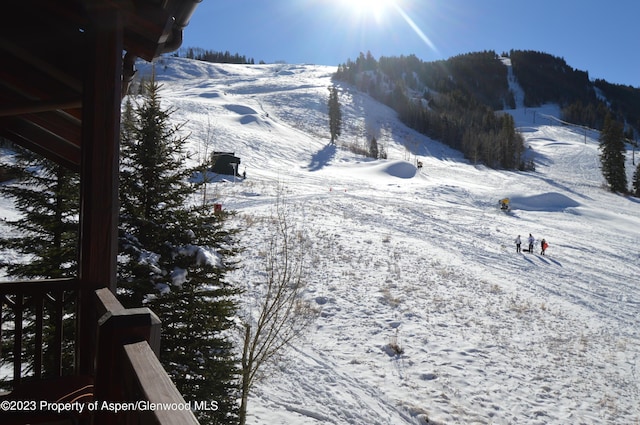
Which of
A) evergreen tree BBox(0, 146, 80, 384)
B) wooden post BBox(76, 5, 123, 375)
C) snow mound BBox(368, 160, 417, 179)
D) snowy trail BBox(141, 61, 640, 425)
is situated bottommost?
snowy trail BBox(141, 61, 640, 425)

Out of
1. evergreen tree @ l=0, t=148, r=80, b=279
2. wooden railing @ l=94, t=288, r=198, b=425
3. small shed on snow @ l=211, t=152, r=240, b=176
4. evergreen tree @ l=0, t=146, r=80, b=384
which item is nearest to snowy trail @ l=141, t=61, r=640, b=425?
small shed on snow @ l=211, t=152, r=240, b=176

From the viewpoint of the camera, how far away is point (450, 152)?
81.2 meters

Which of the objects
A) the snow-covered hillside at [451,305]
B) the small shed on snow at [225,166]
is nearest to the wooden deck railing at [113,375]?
the snow-covered hillside at [451,305]

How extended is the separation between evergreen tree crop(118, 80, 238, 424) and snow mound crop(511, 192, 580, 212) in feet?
117

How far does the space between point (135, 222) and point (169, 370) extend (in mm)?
2283

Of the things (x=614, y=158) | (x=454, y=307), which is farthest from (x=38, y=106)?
(x=614, y=158)

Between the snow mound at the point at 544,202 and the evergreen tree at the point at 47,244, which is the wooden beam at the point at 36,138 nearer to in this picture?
the evergreen tree at the point at 47,244

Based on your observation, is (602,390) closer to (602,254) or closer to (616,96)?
(602,254)

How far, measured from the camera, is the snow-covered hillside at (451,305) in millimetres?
8672

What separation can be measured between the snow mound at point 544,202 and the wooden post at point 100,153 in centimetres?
3825

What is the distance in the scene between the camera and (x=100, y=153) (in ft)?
9.92

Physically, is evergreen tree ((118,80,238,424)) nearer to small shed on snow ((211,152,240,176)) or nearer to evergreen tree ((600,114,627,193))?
small shed on snow ((211,152,240,176))

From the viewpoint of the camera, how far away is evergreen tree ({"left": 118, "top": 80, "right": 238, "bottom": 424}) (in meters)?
5.81

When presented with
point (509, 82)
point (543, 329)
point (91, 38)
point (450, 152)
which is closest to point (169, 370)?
point (91, 38)
